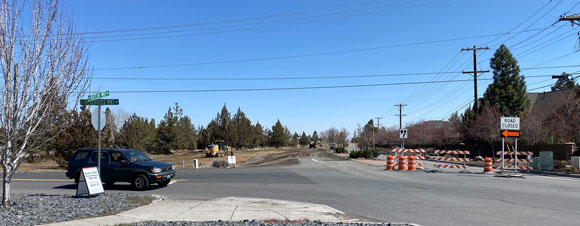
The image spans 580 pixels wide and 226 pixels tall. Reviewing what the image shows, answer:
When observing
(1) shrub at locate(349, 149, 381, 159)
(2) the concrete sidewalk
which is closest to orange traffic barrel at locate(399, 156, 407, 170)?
(1) shrub at locate(349, 149, 381, 159)

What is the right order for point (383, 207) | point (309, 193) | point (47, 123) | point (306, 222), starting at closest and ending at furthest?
point (306, 222), point (47, 123), point (383, 207), point (309, 193)

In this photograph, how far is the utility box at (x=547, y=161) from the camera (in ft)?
80.9

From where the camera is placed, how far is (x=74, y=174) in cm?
1544

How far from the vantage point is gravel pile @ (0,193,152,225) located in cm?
816

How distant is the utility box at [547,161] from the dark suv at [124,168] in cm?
2327

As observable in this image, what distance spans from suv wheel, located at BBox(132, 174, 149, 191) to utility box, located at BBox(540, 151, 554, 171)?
79.6ft

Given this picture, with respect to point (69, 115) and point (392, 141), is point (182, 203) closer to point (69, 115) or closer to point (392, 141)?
point (69, 115)

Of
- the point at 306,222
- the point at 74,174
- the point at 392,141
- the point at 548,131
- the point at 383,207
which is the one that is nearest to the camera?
the point at 306,222

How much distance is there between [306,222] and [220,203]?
3.48 m

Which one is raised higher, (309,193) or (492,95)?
(492,95)

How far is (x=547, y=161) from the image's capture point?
24781 mm

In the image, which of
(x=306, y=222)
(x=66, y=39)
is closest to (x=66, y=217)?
(x=66, y=39)

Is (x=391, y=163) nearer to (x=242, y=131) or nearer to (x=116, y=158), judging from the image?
(x=116, y=158)

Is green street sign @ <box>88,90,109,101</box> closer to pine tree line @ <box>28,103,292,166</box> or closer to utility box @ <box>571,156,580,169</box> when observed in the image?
pine tree line @ <box>28,103,292,166</box>
